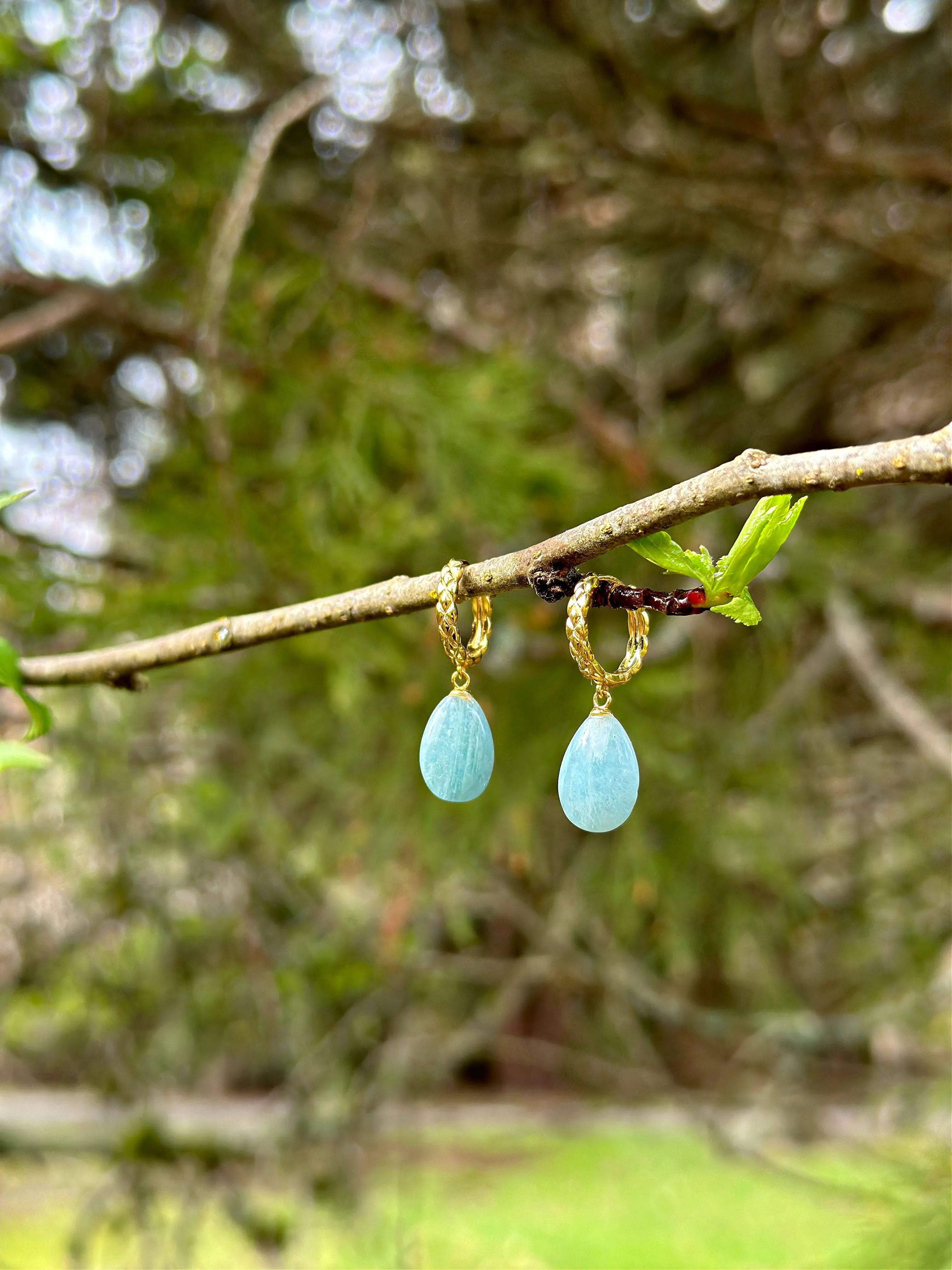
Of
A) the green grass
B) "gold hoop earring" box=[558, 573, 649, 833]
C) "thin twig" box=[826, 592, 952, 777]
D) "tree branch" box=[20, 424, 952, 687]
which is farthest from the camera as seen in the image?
the green grass

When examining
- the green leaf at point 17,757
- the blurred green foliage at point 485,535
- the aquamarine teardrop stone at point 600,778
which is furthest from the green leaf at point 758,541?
the blurred green foliage at point 485,535

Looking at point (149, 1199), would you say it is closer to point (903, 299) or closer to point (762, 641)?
point (762, 641)

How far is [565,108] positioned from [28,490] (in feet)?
10.4

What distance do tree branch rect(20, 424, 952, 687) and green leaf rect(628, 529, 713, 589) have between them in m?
0.04

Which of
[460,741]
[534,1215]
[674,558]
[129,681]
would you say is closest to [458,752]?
[460,741]

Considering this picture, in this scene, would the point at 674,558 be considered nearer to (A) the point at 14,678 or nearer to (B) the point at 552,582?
(B) the point at 552,582

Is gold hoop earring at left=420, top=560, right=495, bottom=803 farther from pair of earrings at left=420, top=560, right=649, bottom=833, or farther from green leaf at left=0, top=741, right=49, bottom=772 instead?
green leaf at left=0, top=741, right=49, bottom=772

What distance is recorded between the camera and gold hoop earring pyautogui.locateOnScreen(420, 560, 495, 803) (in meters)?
0.84

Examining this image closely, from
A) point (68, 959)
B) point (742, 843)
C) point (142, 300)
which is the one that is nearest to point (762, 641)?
point (742, 843)

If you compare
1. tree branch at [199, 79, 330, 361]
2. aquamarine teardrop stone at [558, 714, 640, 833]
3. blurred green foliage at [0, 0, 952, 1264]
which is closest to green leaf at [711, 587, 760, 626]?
aquamarine teardrop stone at [558, 714, 640, 833]

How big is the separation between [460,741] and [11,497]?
0.41m

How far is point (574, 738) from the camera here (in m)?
0.81

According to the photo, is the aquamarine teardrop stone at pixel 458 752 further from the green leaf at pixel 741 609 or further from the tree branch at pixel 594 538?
the green leaf at pixel 741 609

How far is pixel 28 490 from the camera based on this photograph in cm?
85
